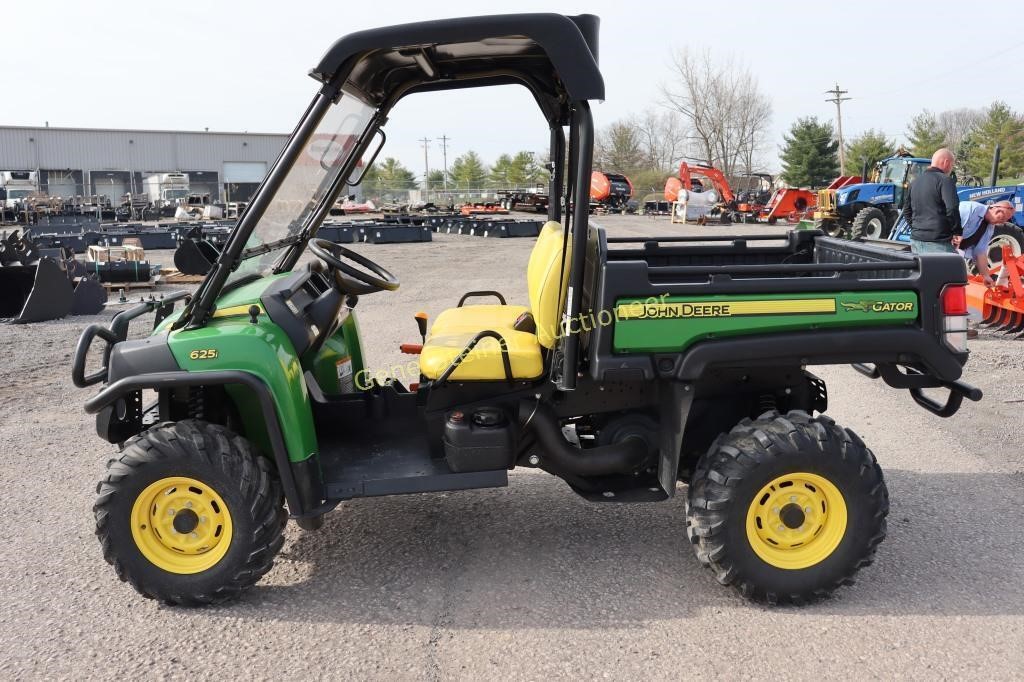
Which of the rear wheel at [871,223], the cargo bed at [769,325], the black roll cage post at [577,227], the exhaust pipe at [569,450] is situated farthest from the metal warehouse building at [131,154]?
the cargo bed at [769,325]

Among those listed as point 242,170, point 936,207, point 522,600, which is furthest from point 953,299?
Answer: point 242,170

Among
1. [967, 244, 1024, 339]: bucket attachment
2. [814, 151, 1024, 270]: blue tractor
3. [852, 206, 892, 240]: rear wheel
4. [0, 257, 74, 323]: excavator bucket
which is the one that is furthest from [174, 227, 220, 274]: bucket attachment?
[852, 206, 892, 240]: rear wheel

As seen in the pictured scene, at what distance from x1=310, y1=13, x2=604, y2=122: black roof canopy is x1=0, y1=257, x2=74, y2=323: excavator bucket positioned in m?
7.90

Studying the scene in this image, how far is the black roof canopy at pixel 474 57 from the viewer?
3148 mm

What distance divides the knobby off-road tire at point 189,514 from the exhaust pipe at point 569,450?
1102mm

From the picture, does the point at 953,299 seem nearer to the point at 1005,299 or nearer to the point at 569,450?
the point at 569,450

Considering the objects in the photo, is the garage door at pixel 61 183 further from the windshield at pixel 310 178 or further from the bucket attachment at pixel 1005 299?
the windshield at pixel 310 178

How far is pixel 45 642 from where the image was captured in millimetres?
Result: 3139

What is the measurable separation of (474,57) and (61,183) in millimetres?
53146

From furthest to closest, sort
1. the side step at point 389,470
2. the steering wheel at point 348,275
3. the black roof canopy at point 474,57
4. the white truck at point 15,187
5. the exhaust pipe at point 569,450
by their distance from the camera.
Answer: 1. the white truck at point 15,187
2. the steering wheel at point 348,275
3. the exhaust pipe at point 569,450
4. the side step at point 389,470
5. the black roof canopy at point 474,57

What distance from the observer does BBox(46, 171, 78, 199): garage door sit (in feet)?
156

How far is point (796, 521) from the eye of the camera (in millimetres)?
3377

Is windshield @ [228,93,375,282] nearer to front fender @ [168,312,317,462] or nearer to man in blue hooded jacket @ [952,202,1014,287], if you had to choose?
front fender @ [168,312,317,462]

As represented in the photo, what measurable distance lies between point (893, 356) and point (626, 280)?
113 centimetres
